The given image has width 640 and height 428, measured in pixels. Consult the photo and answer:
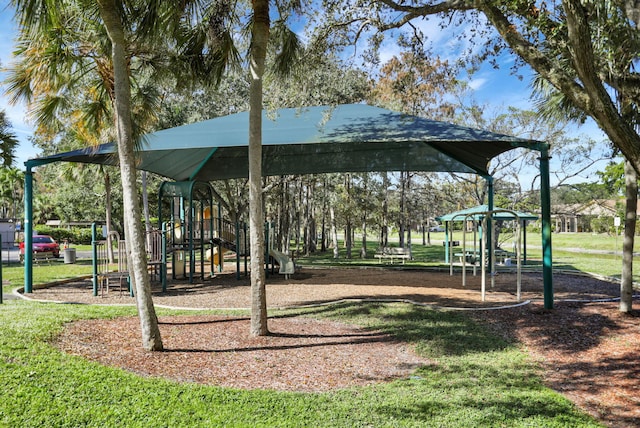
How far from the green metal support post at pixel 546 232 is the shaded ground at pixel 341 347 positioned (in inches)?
15.2

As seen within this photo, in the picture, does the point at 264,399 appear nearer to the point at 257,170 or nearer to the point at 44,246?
the point at 257,170

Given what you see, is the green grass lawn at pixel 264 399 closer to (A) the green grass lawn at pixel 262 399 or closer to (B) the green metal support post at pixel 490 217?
(A) the green grass lawn at pixel 262 399

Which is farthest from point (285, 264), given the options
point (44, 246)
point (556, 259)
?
point (556, 259)

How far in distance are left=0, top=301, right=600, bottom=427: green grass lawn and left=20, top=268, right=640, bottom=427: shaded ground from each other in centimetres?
29

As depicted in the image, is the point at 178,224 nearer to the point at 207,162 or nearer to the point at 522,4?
the point at 207,162

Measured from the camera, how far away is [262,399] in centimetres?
431

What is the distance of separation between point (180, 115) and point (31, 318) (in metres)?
16.5

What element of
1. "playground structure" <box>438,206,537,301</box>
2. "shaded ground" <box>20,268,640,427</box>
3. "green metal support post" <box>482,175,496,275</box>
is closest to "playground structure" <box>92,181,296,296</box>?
"shaded ground" <box>20,268,640,427</box>

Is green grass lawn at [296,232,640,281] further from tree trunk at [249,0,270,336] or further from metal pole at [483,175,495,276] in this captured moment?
tree trunk at [249,0,270,336]

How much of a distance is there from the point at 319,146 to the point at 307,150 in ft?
2.40

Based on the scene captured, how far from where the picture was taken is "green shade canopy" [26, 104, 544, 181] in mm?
9773

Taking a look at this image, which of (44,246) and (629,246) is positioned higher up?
(629,246)

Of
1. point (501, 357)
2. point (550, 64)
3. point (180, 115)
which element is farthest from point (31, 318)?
point (180, 115)

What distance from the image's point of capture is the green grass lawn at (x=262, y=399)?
Answer: 3.88 meters
